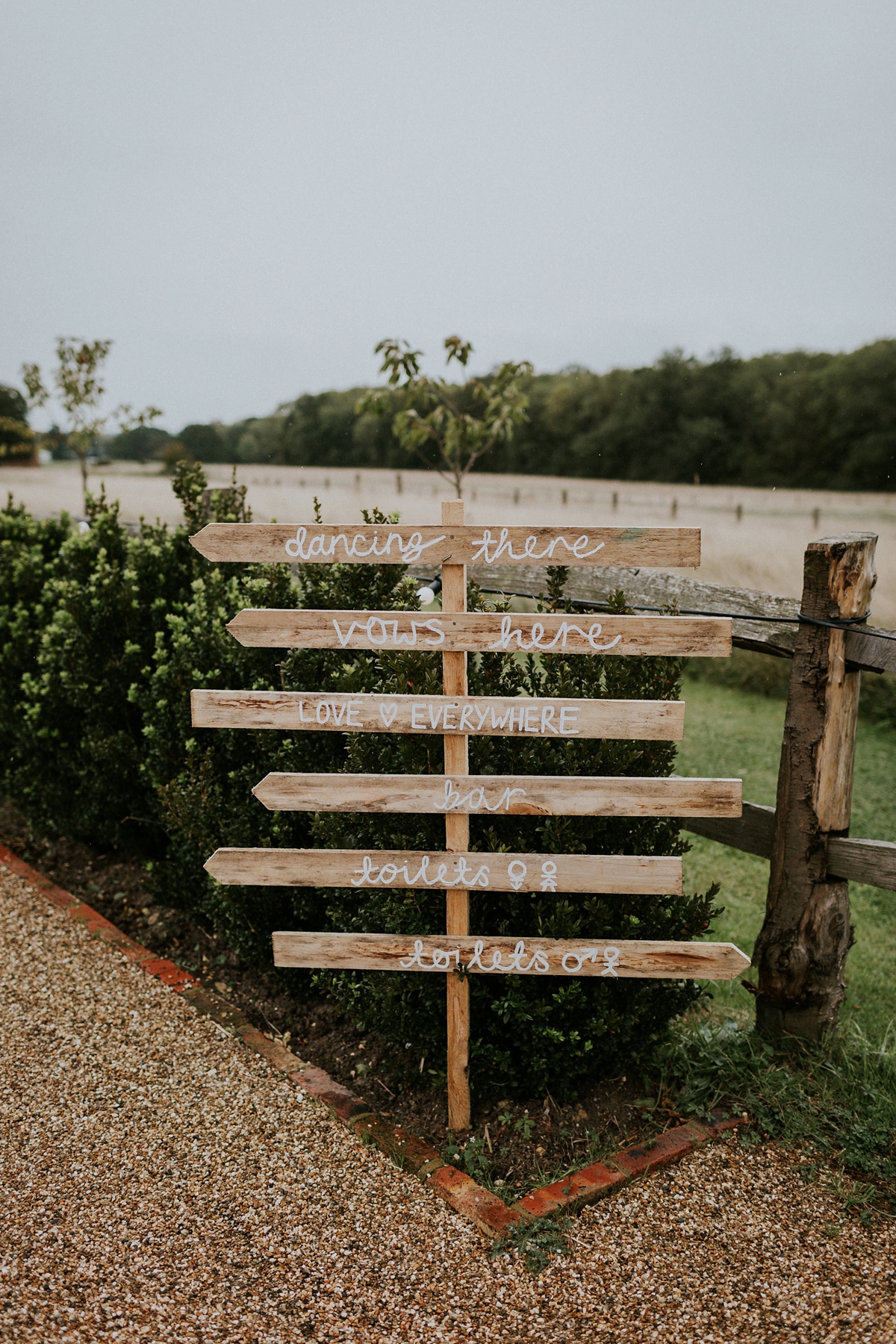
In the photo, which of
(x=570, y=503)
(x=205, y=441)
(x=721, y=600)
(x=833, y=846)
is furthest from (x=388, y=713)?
(x=570, y=503)

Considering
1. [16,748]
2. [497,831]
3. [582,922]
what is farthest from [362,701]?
[16,748]

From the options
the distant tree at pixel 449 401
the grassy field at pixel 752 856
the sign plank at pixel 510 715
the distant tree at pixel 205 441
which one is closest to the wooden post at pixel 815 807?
the grassy field at pixel 752 856

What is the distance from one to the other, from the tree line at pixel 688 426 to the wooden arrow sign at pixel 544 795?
1162 centimetres

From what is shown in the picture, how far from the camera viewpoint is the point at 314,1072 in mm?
2973

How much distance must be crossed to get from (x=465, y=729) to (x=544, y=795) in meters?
0.27

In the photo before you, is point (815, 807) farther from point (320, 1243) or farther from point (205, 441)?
point (205, 441)

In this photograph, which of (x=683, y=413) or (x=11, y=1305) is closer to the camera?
(x=11, y=1305)

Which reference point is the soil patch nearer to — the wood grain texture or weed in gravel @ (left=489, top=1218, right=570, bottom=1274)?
weed in gravel @ (left=489, top=1218, right=570, bottom=1274)

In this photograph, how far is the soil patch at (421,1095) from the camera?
259cm

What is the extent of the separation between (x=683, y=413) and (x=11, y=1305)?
53.6 ft

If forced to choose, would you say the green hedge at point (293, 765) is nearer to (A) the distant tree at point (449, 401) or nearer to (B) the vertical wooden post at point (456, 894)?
(B) the vertical wooden post at point (456, 894)

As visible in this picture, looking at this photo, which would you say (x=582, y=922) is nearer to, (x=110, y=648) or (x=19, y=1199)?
(x=19, y=1199)

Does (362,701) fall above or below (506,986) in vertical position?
above

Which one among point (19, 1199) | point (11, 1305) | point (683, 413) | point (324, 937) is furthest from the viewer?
point (683, 413)
